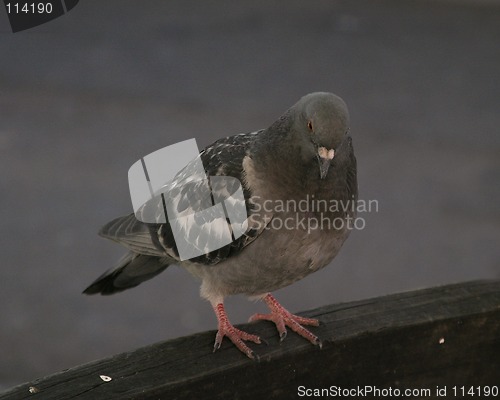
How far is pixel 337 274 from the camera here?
16.9ft

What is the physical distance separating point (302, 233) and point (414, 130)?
4292mm

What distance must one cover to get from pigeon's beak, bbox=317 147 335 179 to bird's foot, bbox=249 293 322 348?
1.42ft

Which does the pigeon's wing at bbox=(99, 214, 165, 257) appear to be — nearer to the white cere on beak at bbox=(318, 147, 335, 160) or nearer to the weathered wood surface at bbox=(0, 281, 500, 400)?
the weathered wood surface at bbox=(0, 281, 500, 400)

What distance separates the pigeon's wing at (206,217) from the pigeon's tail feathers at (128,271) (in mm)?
146

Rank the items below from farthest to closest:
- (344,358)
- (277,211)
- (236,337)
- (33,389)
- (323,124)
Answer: (277,211)
(236,337)
(344,358)
(323,124)
(33,389)

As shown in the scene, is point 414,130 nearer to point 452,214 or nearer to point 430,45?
point 452,214

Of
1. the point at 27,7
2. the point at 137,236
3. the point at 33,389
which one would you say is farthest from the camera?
the point at 27,7

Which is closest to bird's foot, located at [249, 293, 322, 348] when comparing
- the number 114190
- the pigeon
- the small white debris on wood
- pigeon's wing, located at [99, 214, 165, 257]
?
the pigeon

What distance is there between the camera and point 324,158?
2.12 metres

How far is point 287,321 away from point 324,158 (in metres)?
0.57

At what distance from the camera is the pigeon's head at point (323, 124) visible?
2037 millimetres

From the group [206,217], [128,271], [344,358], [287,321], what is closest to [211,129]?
[128,271]

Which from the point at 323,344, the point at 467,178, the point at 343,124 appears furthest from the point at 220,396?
the point at 467,178

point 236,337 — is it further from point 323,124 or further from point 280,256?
point 323,124
